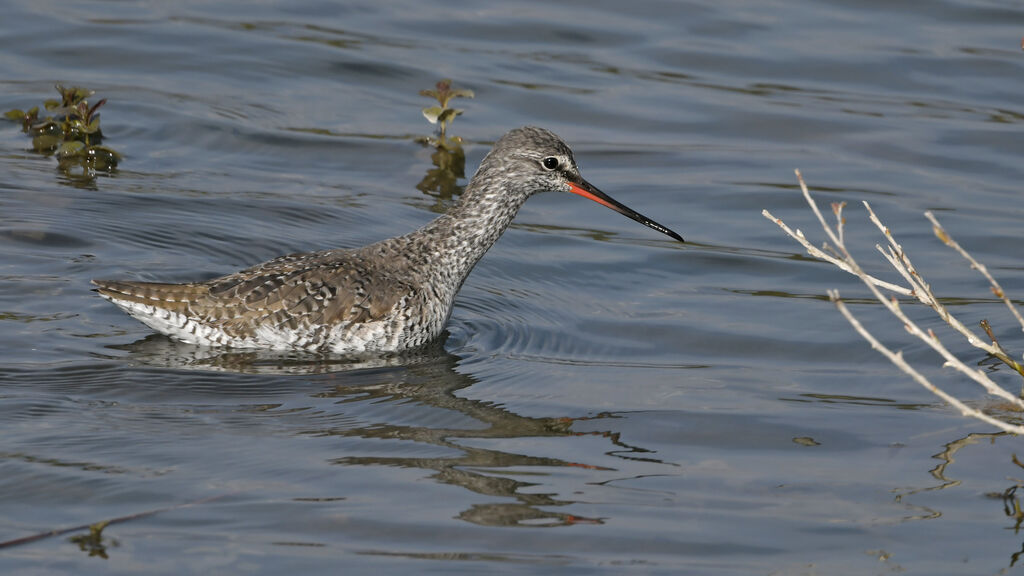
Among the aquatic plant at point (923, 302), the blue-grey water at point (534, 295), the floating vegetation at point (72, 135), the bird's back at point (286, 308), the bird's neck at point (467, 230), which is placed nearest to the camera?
the aquatic plant at point (923, 302)

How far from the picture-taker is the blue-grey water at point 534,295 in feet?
20.9

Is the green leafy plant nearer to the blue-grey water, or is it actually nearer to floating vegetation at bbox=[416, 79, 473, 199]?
floating vegetation at bbox=[416, 79, 473, 199]

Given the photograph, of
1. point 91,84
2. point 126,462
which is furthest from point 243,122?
point 126,462

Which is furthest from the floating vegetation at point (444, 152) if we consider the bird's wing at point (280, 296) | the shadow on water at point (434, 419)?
the shadow on water at point (434, 419)

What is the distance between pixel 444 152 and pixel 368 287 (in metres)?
3.92

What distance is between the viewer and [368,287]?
896cm

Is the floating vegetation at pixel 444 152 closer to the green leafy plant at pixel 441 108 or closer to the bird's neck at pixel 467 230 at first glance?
the green leafy plant at pixel 441 108

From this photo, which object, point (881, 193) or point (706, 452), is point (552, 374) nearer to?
point (706, 452)

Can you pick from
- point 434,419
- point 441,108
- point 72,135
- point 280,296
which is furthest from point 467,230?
point 72,135

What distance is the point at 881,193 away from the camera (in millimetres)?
12117

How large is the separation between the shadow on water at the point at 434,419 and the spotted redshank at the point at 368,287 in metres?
0.13

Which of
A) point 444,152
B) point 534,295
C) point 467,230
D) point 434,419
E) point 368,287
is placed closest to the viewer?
point 434,419

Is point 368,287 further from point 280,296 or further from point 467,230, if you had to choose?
point 467,230

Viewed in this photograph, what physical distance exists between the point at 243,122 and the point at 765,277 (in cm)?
532
